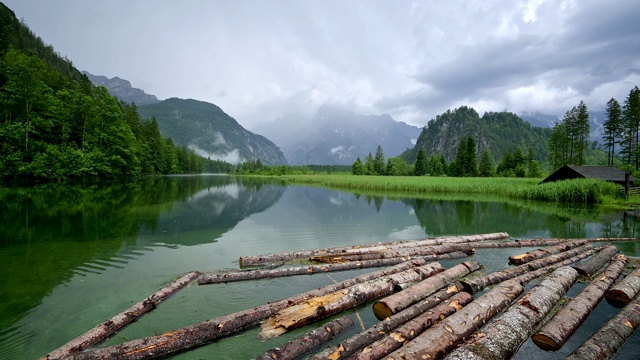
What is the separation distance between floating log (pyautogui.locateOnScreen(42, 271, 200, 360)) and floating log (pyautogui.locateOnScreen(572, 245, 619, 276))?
34.0 feet

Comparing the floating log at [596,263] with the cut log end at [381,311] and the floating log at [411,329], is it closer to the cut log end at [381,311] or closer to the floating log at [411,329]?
the floating log at [411,329]

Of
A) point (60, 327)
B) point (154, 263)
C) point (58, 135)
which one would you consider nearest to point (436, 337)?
point (60, 327)

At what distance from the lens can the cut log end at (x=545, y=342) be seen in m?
4.58

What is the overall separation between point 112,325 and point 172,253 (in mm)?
5817

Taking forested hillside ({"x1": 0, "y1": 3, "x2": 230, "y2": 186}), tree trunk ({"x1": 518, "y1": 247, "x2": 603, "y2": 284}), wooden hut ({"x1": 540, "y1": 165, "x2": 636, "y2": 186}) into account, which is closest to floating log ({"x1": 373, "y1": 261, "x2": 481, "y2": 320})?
tree trunk ({"x1": 518, "y1": 247, "x2": 603, "y2": 284})

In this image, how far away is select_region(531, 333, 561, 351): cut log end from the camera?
4.58 meters

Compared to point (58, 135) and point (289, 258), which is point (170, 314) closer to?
point (289, 258)

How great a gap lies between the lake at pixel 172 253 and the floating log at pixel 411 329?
111cm

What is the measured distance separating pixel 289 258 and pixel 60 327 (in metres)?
5.42

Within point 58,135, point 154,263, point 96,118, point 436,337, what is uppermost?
point 96,118

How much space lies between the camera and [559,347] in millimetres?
4602

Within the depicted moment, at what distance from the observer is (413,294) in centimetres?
583

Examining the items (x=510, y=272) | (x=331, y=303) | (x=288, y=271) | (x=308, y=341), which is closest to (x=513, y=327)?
(x=331, y=303)

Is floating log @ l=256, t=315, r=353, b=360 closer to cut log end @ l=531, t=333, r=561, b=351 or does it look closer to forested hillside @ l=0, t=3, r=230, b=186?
cut log end @ l=531, t=333, r=561, b=351
